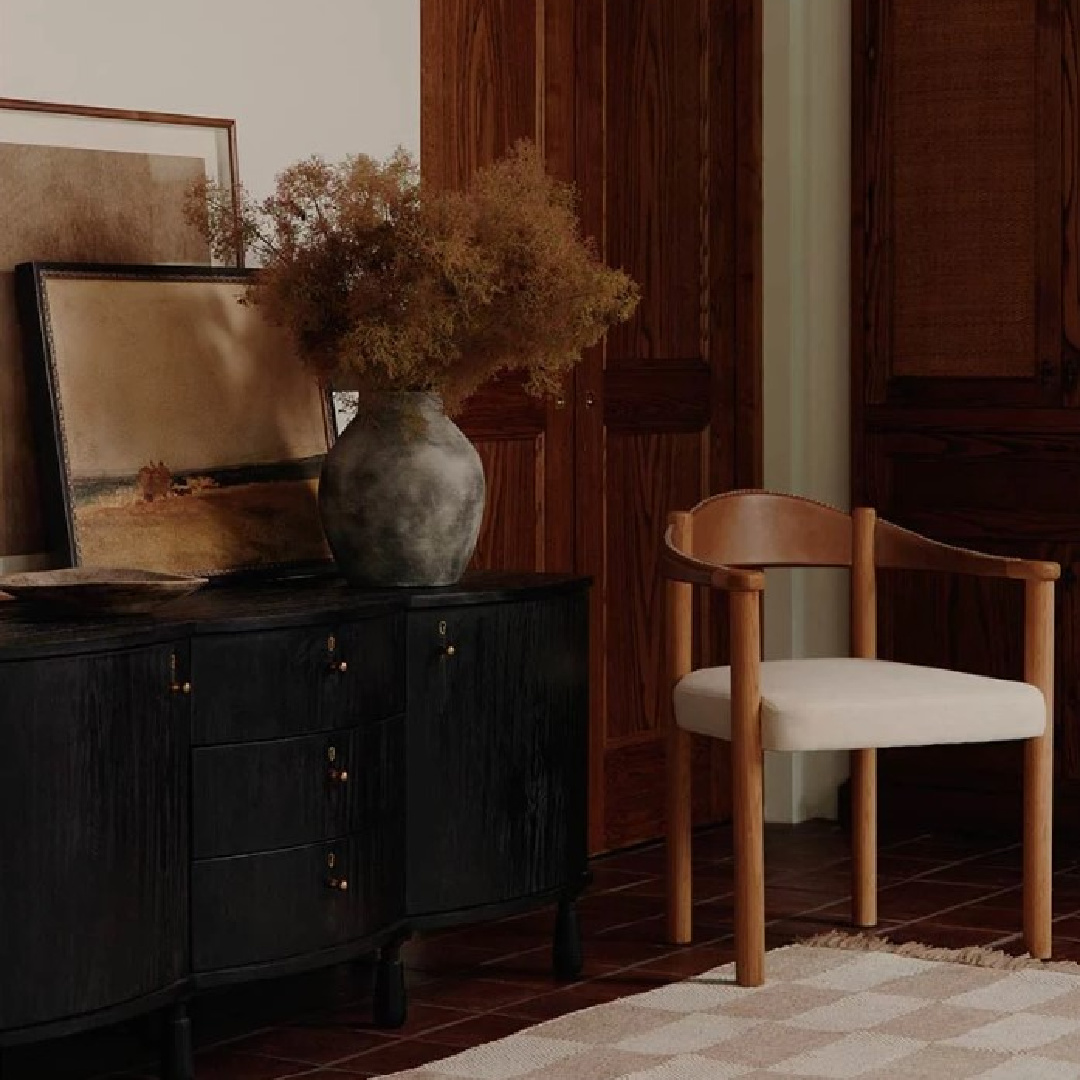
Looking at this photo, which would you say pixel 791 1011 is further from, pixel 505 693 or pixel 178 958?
pixel 178 958

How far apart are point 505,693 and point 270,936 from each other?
57 centimetres

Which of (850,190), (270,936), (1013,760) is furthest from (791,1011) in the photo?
(850,190)

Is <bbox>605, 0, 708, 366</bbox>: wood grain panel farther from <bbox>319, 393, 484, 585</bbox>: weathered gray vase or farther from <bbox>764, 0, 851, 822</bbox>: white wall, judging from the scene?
<bbox>319, 393, 484, 585</bbox>: weathered gray vase

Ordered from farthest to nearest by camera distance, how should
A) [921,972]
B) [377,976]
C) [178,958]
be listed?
[921,972]
[377,976]
[178,958]

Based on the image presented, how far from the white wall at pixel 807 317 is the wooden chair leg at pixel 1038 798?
1.25 meters

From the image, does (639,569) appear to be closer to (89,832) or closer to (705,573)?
(705,573)

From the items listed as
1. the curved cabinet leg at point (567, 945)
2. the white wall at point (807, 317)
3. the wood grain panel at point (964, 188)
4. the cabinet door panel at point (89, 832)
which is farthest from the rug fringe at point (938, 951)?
the wood grain panel at point (964, 188)

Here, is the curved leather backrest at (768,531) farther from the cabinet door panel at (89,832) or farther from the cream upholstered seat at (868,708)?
the cabinet door panel at (89,832)

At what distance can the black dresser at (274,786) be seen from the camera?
2977mm

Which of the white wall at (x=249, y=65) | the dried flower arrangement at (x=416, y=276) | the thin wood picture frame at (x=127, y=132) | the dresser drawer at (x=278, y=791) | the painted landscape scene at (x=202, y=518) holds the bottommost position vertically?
the dresser drawer at (x=278, y=791)

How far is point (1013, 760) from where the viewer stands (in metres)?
5.07

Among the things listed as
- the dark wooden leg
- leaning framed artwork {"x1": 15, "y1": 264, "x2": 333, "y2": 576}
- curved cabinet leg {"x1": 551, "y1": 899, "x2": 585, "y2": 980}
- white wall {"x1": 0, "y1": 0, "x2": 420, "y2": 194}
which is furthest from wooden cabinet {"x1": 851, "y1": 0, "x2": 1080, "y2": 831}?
the dark wooden leg

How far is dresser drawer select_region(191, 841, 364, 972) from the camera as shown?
3.22m

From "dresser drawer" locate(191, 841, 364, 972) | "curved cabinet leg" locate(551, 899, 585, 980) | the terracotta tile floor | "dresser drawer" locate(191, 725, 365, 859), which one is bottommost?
the terracotta tile floor
